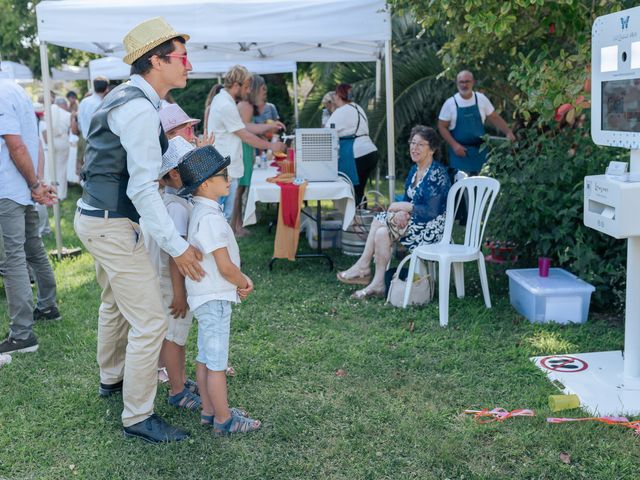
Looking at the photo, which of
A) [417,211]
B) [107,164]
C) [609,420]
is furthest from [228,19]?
[609,420]

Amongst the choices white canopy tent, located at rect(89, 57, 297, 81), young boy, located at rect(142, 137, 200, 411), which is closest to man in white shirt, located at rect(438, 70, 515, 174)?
young boy, located at rect(142, 137, 200, 411)

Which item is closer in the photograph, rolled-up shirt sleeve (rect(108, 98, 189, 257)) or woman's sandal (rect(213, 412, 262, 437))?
rolled-up shirt sleeve (rect(108, 98, 189, 257))

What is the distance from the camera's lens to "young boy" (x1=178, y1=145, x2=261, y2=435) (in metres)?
3.27

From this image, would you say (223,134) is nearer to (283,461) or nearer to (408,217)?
(408,217)

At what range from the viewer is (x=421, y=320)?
515 cm

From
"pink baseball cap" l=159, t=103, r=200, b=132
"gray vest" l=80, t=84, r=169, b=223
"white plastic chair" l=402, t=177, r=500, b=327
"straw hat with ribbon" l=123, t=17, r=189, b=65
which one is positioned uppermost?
"straw hat with ribbon" l=123, t=17, r=189, b=65

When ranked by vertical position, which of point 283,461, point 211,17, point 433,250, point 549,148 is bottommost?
point 283,461

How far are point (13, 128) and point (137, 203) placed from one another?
1.93 meters

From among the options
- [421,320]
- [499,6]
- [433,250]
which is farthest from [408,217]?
[499,6]

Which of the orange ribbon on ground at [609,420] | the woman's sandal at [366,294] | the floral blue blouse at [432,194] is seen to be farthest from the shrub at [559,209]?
the orange ribbon on ground at [609,420]

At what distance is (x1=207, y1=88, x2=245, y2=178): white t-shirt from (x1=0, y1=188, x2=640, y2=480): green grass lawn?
7.11ft

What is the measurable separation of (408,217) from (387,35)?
6.08ft

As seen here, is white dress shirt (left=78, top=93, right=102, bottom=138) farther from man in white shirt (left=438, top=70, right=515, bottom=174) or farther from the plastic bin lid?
the plastic bin lid

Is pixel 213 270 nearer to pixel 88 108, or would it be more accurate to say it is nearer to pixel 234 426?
pixel 234 426
